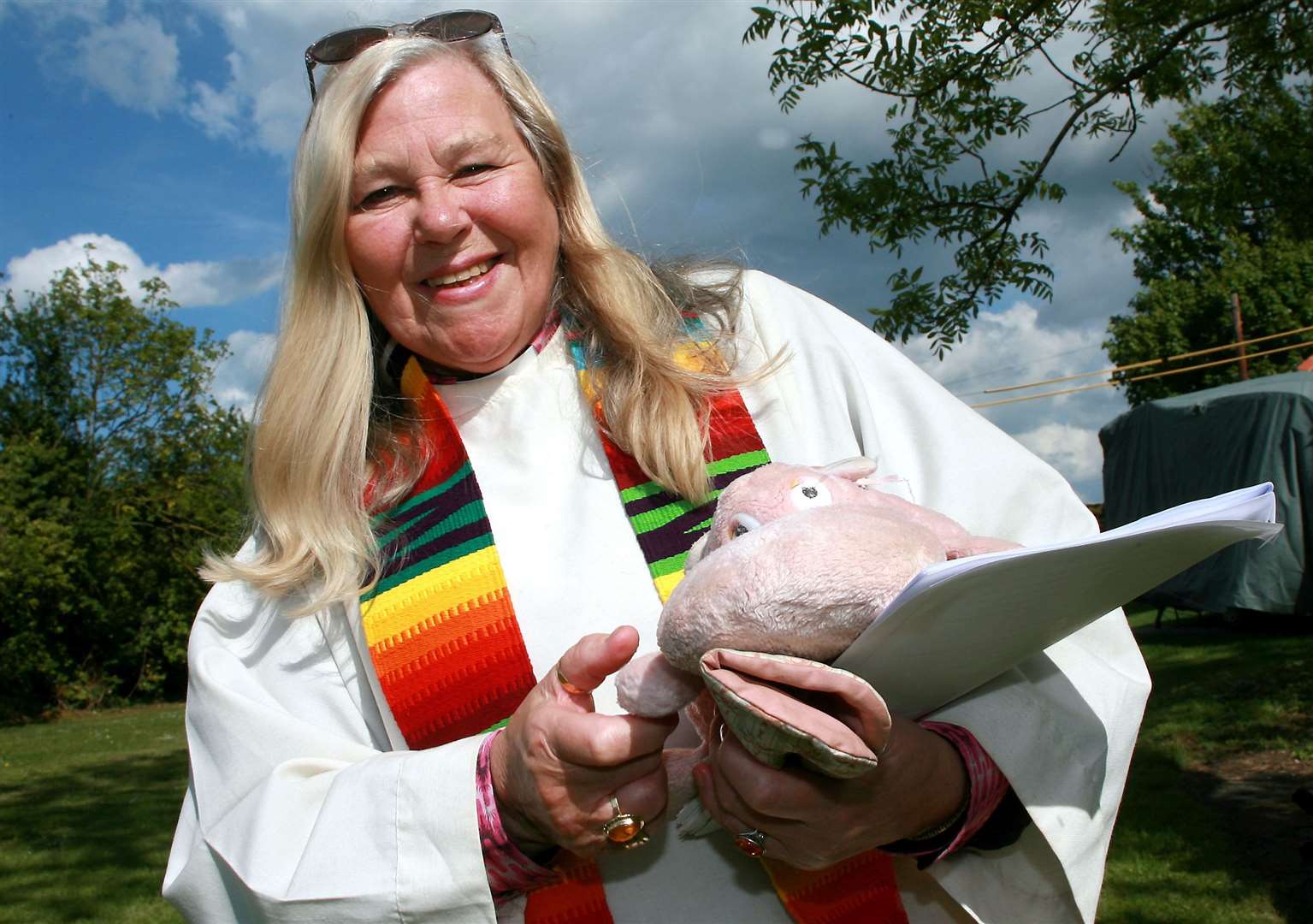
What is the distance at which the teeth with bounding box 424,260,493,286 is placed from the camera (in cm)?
186

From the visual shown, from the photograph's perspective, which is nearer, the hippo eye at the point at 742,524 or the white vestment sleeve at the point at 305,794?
the hippo eye at the point at 742,524

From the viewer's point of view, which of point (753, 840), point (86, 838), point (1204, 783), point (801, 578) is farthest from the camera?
point (86, 838)

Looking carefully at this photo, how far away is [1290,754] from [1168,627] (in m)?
7.61

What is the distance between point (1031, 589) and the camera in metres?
1.05

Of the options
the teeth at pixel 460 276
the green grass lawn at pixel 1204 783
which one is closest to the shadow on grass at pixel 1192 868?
the green grass lawn at pixel 1204 783

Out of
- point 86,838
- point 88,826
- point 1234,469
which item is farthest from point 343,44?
point 1234,469

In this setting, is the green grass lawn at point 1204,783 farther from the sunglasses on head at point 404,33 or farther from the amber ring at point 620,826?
the sunglasses on head at point 404,33

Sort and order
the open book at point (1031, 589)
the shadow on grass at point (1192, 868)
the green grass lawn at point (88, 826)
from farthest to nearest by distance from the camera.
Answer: the green grass lawn at point (88, 826) < the shadow on grass at point (1192, 868) < the open book at point (1031, 589)

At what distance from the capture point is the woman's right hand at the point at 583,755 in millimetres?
1235

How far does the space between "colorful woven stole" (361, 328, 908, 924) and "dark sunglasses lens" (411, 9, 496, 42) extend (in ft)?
2.65

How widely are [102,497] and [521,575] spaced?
2438cm

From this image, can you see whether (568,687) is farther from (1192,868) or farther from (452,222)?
(1192,868)

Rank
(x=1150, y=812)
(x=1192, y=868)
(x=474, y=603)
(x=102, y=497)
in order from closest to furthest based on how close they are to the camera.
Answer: (x=474, y=603) → (x=1192, y=868) → (x=1150, y=812) → (x=102, y=497)

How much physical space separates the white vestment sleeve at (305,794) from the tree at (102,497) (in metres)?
20.1
